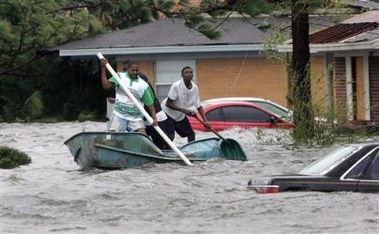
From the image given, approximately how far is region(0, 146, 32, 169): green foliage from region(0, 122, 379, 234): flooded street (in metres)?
0.30

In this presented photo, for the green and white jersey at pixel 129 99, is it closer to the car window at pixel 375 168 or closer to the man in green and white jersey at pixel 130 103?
the man in green and white jersey at pixel 130 103

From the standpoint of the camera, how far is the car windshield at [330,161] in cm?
1243

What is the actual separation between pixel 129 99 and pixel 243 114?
9642 millimetres

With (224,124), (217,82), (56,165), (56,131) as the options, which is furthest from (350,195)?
(217,82)

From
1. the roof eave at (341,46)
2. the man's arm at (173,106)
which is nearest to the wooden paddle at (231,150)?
the man's arm at (173,106)

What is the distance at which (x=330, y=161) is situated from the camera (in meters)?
12.7

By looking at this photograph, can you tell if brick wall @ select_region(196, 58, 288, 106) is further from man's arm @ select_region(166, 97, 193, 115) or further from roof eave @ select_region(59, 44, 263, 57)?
man's arm @ select_region(166, 97, 193, 115)

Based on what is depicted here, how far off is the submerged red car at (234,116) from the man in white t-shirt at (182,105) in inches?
276

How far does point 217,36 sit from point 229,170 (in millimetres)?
5492

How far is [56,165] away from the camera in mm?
20219

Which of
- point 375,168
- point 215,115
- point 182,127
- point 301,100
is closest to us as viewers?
point 375,168

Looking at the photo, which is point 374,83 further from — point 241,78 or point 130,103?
point 130,103

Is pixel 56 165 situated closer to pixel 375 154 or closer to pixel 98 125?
pixel 375 154

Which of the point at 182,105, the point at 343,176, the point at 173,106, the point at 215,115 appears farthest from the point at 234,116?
the point at 343,176
